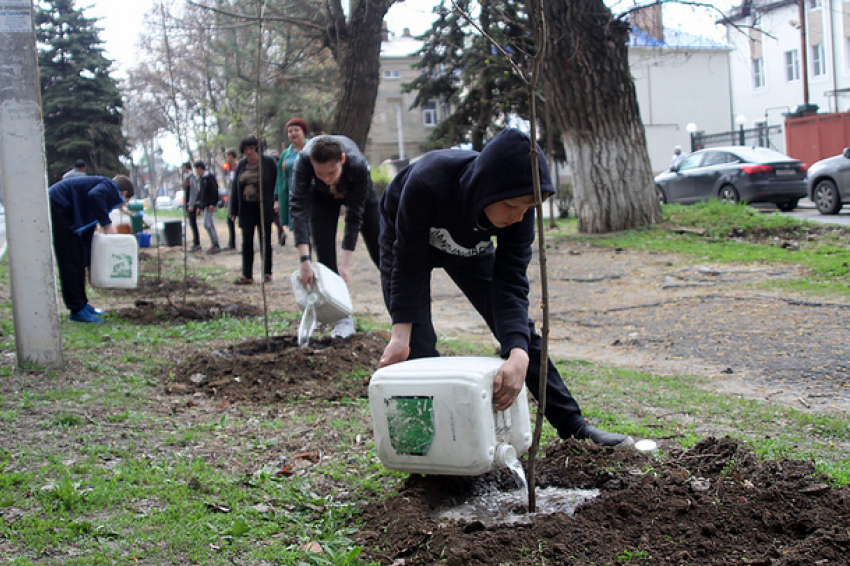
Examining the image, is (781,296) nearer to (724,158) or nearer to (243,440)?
(243,440)

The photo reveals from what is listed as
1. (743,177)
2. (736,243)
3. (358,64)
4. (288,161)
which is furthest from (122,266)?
(743,177)

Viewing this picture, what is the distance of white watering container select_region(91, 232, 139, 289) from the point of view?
7.95 meters

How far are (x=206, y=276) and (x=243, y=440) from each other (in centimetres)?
828

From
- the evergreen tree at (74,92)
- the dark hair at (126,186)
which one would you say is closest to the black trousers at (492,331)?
the dark hair at (126,186)

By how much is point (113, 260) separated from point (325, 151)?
11.8 feet

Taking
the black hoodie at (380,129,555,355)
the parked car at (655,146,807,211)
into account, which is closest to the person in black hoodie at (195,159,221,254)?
the parked car at (655,146,807,211)

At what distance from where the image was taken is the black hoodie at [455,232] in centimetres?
289

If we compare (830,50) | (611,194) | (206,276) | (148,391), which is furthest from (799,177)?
(830,50)

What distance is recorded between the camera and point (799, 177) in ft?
55.7

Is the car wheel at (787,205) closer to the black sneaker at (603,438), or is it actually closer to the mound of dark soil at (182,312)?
the mound of dark soil at (182,312)

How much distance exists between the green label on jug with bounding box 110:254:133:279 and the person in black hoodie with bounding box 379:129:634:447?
5329 millimetres

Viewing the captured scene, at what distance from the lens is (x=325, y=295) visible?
224 inches

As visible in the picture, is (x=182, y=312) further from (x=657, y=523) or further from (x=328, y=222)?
(x=657, y=523)

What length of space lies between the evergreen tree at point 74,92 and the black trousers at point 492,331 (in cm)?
2667
